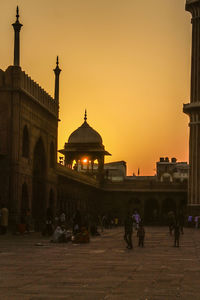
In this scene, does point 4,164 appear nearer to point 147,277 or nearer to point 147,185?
point 147,277

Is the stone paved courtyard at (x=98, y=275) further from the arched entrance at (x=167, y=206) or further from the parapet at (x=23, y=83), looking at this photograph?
the arched entrance at (x=167, y=206)

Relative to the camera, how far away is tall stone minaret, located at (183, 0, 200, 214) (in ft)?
185

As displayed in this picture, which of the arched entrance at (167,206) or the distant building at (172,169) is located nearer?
the arched entrance at (167,206)

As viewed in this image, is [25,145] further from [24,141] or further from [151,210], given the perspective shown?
[151,210]

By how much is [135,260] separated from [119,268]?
7.38 feet

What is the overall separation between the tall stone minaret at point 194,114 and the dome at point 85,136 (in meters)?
11.6

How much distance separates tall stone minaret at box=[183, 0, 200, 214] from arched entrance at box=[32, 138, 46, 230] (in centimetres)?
2345

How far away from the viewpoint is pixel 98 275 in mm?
12328

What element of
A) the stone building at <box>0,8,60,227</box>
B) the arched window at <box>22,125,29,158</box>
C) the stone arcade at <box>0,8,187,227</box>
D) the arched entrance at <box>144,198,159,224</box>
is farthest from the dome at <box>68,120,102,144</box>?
the arched window at <box>22,125,29,158</box>

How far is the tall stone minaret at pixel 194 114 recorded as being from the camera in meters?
56.3

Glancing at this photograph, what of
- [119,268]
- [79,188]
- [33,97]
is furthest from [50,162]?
[119,268]

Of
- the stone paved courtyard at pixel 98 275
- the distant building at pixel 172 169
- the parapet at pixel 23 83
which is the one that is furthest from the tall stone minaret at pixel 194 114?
the stone paved courtyard at pixel 98 275

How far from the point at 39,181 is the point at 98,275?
2321cm

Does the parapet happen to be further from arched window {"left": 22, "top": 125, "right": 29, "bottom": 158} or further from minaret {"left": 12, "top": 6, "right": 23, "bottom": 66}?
arched window {"left": 22, "top": 125, "right": 29, "bottom": 158}
